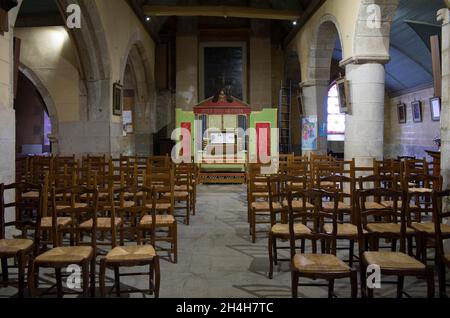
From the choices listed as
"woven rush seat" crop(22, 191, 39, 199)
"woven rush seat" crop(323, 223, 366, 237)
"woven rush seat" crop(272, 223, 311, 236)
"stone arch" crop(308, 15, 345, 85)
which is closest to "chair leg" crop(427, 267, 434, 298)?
"woven rush seat" crop(323, 223, 366, 237)

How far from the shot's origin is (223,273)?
12.5 ft

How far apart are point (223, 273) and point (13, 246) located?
1.73m

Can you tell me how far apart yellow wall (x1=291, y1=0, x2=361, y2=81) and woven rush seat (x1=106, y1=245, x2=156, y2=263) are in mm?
5718

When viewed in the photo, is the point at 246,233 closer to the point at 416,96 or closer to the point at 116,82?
the point at 116,82

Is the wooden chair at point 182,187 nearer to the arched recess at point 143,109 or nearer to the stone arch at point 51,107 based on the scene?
the stone arch at point 51,107

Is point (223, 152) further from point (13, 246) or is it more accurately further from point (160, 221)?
point (13, 246)

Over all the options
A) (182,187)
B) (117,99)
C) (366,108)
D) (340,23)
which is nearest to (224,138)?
(117,99)

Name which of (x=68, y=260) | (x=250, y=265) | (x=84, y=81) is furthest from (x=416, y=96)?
(x=68, y=260)

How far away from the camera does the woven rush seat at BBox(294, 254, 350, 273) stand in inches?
107

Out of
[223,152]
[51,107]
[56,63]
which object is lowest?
[223,152]

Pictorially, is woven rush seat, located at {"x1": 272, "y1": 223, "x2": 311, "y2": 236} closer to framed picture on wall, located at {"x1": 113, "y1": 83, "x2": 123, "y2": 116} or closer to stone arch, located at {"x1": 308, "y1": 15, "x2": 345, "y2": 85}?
framed picture on wall, located at {"x1": 113, "y1": 83, "x2": 123, "y2": 116}

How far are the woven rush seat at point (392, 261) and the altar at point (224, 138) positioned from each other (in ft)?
24.0

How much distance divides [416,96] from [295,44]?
3980 mm
